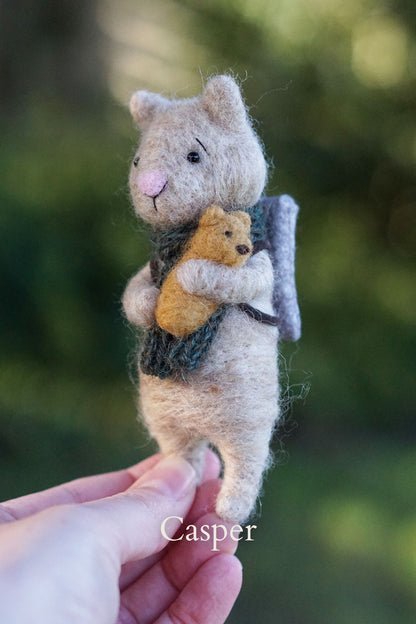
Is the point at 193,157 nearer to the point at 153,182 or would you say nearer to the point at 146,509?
the point at 153,182

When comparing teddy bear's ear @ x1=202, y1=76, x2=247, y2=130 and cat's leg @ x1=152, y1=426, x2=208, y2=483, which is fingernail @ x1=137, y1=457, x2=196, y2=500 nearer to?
cat's leg @ x1=152, y1=426, x2=208, y2=483

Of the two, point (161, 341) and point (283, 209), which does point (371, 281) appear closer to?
point (283, 209)

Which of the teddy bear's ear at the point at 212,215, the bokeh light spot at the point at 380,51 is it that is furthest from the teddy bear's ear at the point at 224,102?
the bokeh light spot at the point at 380,51

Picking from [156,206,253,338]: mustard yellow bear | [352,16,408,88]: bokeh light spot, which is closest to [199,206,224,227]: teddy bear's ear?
[156,206,253,338]: mustard yellow bear

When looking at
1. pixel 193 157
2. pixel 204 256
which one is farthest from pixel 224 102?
pixel 204 256

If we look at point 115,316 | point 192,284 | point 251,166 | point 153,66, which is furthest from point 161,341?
point 153,66
